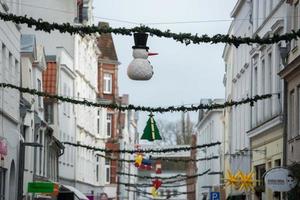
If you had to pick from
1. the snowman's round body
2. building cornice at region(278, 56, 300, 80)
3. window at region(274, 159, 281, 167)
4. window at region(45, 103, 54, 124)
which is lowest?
window at region(274, 159, 281, 167)

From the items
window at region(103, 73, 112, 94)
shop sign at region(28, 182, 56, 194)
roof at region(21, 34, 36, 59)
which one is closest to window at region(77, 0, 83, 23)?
window at region(103, 73, 112, 94)

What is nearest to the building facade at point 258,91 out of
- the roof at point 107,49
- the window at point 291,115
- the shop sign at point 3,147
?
the window at point 291,115

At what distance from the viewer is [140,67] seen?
16.2 meters

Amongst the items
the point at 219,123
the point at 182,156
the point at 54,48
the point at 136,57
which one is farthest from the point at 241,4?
the point at 182,156

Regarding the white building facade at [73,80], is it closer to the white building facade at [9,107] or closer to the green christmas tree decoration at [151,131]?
the white building facade at [9,107]

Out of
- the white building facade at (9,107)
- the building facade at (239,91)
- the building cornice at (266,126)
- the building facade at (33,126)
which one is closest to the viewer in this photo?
the white building facade at (9,107)

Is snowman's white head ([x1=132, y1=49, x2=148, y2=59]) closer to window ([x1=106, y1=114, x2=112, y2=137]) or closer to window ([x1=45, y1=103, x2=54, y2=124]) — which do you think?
window ([x1=45, y1=103, x2=54, y2=124])

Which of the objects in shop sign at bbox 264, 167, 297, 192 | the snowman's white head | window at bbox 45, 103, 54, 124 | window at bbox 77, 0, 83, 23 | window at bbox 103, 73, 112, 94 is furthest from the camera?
window at bbox 103, 73, 112, 94

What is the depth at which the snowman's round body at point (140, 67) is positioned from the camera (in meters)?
16.2

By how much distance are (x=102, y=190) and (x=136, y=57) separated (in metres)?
57.4

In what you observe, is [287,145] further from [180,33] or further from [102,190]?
[102,190]

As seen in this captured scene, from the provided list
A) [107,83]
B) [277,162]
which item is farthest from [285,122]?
[107,83]

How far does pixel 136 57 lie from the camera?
1641 centimetres

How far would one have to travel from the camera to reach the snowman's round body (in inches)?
640
